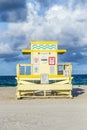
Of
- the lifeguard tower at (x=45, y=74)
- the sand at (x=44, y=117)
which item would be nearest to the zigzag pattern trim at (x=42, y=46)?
the lifeguard tower at (x=45, y=74)

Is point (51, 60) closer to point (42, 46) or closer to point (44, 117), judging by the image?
point (42, 46)

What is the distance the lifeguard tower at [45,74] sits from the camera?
2267cm

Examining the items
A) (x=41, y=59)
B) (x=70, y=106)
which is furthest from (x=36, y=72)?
(x=70, y=106)

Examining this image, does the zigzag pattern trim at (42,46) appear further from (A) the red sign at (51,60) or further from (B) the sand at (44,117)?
(B) the sand at (44,117)

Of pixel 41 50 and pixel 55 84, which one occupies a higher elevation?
pixel 41 50

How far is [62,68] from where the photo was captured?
24.0 meters

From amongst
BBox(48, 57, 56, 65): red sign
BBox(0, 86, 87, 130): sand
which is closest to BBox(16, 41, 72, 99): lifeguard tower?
BBox(48, 57, 56, 65): red sign

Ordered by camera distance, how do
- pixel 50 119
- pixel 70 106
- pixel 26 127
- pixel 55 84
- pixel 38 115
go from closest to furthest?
1. pixel 26 127
2. pixel 50 119
3. pixel 38 115
4. pixel 70 106
5. pixel 55 84

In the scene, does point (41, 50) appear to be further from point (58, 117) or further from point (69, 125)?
point (69, 125)

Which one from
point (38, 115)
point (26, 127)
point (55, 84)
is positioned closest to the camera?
point (26, 127)

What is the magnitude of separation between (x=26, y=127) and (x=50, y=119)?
5.69ft

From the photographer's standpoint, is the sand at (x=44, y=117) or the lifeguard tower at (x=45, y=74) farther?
the lifeguard tower at (x=45, y=74)

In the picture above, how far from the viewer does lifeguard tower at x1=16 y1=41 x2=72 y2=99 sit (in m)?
22.7

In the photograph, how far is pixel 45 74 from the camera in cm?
2264
